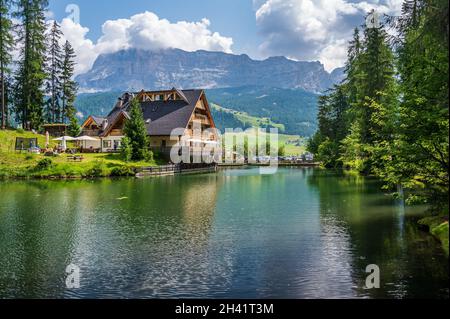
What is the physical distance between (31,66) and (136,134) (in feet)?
70.7

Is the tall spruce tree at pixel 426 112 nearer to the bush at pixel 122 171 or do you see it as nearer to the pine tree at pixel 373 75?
the pine tree at pixel 373 75

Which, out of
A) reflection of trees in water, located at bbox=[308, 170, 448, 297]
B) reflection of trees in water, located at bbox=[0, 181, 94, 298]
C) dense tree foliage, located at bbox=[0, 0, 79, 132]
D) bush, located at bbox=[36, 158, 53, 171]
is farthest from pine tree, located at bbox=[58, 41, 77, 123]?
reflection of trees in water, located at bbox=[308, 170, 448, 297]

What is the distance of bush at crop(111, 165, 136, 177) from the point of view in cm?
5559

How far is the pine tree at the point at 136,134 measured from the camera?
2489 inches

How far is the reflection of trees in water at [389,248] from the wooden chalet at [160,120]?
4502 centimetres

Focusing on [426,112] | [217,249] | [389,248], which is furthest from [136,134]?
[389,248]

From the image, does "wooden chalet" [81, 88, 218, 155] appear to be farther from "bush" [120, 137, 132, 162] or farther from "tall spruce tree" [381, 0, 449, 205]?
"tall spruce tree" [381, 0, 449, 205]

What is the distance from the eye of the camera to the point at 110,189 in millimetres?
40875

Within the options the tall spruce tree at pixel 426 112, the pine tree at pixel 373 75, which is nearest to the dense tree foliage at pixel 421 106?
the tall spruce tree at pixel 426 112

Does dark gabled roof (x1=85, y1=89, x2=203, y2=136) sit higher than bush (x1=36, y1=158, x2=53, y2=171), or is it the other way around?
dark gabled roof (x1=85, y1=89, x2=203, y2=136)

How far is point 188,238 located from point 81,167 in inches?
1505

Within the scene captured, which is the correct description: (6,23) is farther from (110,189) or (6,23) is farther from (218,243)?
(218,243)

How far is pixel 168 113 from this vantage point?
75750 mm

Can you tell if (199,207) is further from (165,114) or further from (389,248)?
(165,114)
